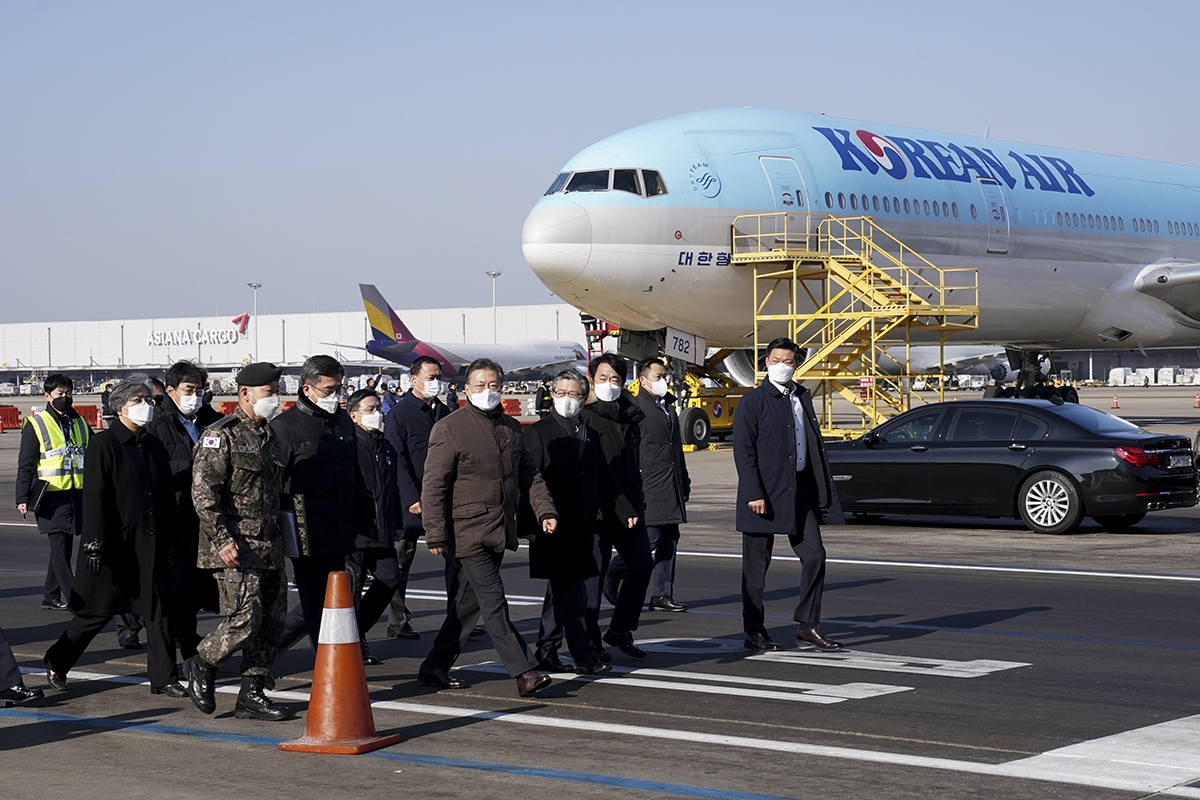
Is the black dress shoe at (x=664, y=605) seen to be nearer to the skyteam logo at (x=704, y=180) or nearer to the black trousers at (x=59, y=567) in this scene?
the black trousers at (x=59, y=567)

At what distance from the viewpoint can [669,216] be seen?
25.9m

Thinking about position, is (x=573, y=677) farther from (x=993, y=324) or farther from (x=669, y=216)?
(x=993, y=324)

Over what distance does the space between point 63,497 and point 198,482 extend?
4858mm

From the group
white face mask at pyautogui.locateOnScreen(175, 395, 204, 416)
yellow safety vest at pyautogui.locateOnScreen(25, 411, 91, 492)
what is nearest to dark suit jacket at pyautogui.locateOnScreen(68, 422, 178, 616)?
white face mask at pyautogui.locateOnScreen(175, 395, 204, 416)

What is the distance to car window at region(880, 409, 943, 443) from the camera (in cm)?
1798

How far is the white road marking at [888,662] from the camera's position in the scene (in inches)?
355

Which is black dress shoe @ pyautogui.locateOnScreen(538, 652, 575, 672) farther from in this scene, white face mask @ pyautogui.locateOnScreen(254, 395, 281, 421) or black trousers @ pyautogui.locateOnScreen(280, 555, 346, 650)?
white face mask @ pyautogui.locateOnScreen(254, 395, 281, 421)

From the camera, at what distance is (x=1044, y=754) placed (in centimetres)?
683

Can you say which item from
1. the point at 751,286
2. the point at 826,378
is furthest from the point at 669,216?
the point at 826,378

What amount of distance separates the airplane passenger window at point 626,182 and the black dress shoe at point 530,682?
18.2 metres

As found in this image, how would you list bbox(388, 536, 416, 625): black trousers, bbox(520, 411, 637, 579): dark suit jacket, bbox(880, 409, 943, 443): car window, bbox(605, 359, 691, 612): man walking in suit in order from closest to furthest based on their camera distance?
bbox(520, 411, 637, 579): dark suit jacket
bbox(388, 536, 416, 625): black trousers
bbox(605, 359, 691, 612): man walking in suit
bbox(880, 409, 943, 443): car window

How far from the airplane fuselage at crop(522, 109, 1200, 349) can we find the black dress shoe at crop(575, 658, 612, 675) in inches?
657

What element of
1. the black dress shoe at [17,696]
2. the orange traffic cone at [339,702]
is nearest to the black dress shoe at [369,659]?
the black dress shoe at [17,696]

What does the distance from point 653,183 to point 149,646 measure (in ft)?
60.4
